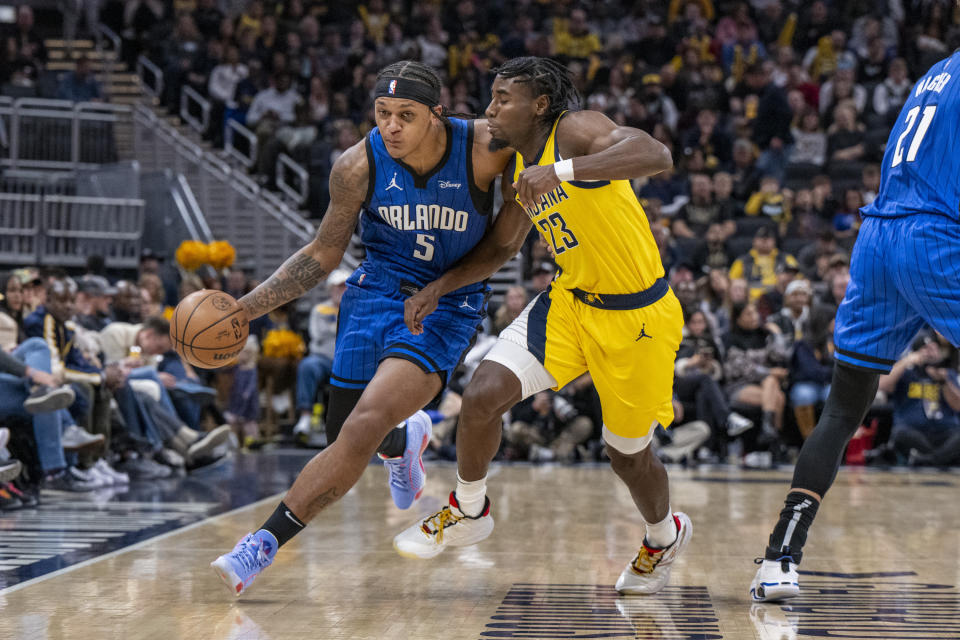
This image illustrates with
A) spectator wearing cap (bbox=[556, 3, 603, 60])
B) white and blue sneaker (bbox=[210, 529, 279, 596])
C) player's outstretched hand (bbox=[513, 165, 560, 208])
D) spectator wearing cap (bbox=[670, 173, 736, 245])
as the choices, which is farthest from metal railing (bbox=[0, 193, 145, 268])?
player's outstretched hand (bbox=[513, 165, 560, 208])

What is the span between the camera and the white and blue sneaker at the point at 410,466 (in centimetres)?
488

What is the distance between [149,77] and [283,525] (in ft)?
45.7

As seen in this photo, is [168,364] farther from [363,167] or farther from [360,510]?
[363,167]

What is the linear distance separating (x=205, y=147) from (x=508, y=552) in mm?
11730

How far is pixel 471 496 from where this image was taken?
430 cm

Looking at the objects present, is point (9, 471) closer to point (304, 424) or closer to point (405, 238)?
point (405, 238)

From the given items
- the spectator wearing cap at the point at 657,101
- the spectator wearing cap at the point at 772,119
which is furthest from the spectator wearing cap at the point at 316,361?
the spectator wearing cap at the point at 772,119

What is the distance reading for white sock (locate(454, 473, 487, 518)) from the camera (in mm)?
4277

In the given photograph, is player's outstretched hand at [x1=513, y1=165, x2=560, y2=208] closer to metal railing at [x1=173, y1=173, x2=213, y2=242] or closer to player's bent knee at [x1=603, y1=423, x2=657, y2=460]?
player's bent knee at [x1=603, y1=423, x2=657, y2=460]

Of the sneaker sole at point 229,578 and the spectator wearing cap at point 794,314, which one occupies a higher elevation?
the sneaker sole at point 229,578


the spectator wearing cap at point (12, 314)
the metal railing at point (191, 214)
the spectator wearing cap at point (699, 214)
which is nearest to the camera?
the spectator wearing cap at point (12, 314)

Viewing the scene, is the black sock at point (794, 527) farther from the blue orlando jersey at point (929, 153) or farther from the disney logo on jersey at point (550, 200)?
Result: the disney logo on jersey at point (550, 200)

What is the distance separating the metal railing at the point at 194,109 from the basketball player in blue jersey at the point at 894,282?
1292 cm

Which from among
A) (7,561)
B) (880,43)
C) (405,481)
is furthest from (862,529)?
(880,43)
